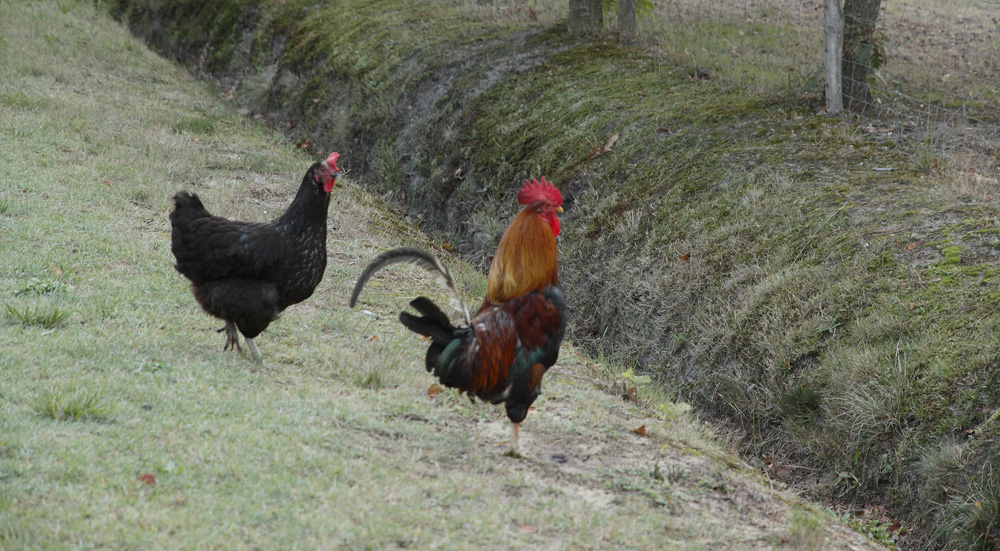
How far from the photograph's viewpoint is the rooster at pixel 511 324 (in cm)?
462

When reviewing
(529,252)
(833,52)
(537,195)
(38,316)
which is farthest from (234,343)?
(833,52)

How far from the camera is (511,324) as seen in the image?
472 centimetres

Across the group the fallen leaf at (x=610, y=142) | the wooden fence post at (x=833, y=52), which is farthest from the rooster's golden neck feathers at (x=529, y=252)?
the wooden fence post at (x=833, y=52)

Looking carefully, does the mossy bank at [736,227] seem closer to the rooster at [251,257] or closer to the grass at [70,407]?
the rooster at [251,257]

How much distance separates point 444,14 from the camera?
15000mm

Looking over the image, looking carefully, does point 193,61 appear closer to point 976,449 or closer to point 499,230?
point 499,230

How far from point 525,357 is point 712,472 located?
140 centimetres

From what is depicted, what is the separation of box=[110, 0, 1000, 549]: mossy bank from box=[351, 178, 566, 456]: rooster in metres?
2.37

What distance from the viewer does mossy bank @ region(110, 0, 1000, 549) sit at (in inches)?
216

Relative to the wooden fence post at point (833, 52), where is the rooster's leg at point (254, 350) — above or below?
below

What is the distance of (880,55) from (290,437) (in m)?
7.95

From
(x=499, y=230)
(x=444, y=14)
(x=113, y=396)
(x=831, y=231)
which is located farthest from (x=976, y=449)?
(x=444, y=14)

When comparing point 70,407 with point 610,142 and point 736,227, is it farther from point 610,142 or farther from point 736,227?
point 610,142

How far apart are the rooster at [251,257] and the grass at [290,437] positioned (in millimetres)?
387
